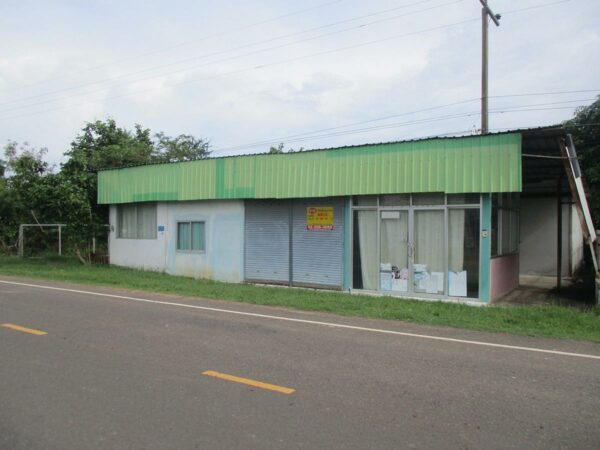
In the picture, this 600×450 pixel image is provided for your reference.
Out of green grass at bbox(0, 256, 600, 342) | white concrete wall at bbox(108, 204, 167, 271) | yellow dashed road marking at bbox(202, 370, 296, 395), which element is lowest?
green grass at bbox(0, 256, 600, 342)

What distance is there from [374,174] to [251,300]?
14.9 feet

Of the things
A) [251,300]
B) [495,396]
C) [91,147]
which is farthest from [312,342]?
[91,147]

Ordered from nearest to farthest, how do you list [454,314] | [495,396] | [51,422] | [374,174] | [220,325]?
[51,422] → [495,396] → [220,325] → [454,314] → [374,174]

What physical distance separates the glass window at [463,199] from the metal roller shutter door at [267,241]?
488cm

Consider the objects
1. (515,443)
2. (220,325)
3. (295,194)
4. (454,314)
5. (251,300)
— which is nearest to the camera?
(515,443)

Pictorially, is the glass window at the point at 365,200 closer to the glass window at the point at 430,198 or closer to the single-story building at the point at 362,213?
the single-story building at the point at 362,213

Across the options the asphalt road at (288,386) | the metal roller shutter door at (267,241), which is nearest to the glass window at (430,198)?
the metal roller shutter door at (267,241)

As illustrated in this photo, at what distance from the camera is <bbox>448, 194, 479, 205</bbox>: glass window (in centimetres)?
1243

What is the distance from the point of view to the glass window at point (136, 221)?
757 inches

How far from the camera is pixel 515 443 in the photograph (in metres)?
4.18

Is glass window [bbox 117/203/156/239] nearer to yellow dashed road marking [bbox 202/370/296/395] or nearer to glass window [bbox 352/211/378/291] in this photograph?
glass window [bbox 352/211/378/291]

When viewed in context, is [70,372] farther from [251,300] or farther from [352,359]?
[251,300]

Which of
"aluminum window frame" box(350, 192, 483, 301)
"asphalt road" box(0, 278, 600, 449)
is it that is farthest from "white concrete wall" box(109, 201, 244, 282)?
"asphalt road" box(0, 278, 600, 449)

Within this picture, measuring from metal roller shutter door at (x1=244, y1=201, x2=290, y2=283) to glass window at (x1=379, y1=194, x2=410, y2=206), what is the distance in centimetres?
308
